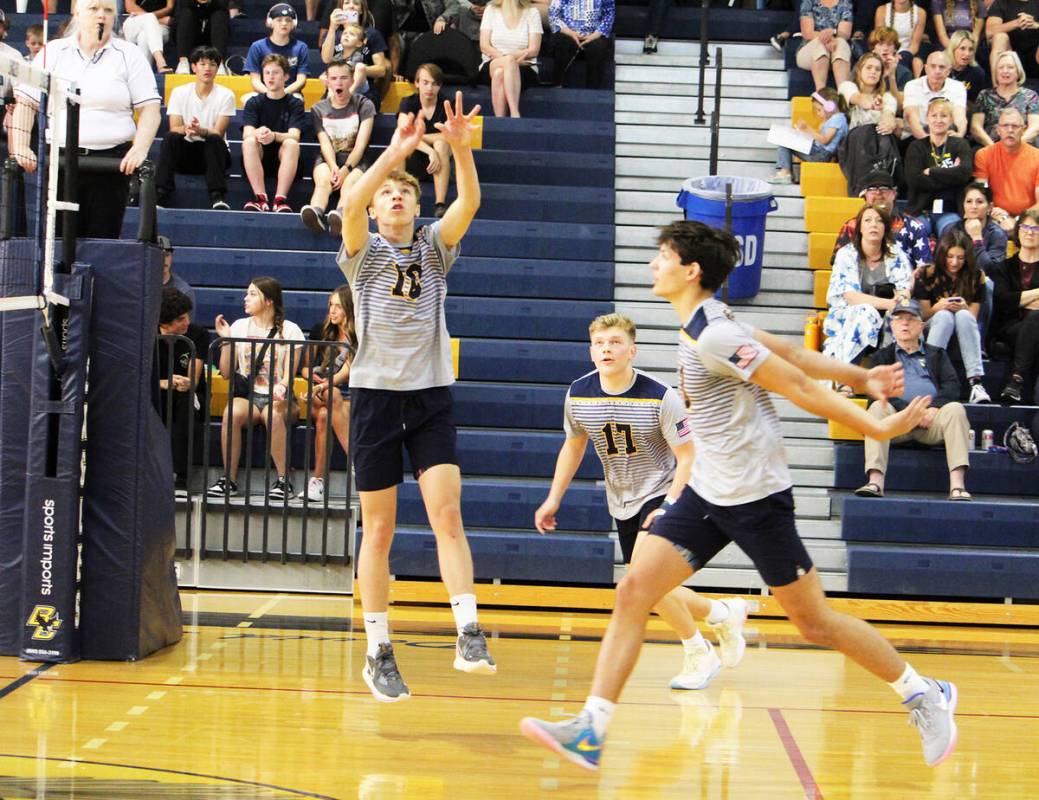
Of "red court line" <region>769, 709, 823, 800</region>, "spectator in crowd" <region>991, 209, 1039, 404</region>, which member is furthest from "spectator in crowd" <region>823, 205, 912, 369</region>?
"red court line" <region>769, 709, 823, 800</region>

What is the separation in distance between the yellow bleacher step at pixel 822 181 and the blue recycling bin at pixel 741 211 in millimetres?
1229

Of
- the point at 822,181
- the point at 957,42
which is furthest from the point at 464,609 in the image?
the point at 957,42

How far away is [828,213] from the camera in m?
11.4

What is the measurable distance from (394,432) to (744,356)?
165cm

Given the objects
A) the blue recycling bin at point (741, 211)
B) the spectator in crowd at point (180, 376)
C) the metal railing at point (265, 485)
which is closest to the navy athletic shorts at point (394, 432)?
the metal railing at point (265, 485)

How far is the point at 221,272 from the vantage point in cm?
1045

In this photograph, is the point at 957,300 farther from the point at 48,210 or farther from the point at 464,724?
the point at 48,210

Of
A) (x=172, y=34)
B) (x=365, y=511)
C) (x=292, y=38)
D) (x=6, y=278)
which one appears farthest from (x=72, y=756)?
(x=172, y=34)

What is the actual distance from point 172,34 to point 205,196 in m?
2.27

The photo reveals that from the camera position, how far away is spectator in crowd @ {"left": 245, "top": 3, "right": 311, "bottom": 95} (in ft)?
38.8

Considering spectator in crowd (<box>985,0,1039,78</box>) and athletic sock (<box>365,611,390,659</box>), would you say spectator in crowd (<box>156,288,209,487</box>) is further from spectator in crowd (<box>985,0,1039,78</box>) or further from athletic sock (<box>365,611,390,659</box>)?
spectator in crowd (<box>985,0,1039,78</box>)

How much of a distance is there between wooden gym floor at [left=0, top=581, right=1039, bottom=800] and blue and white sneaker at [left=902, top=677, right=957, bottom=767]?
0.13 metres

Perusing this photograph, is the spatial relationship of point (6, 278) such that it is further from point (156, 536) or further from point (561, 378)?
point (561, 378)

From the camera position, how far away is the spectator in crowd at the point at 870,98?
37.8ft
